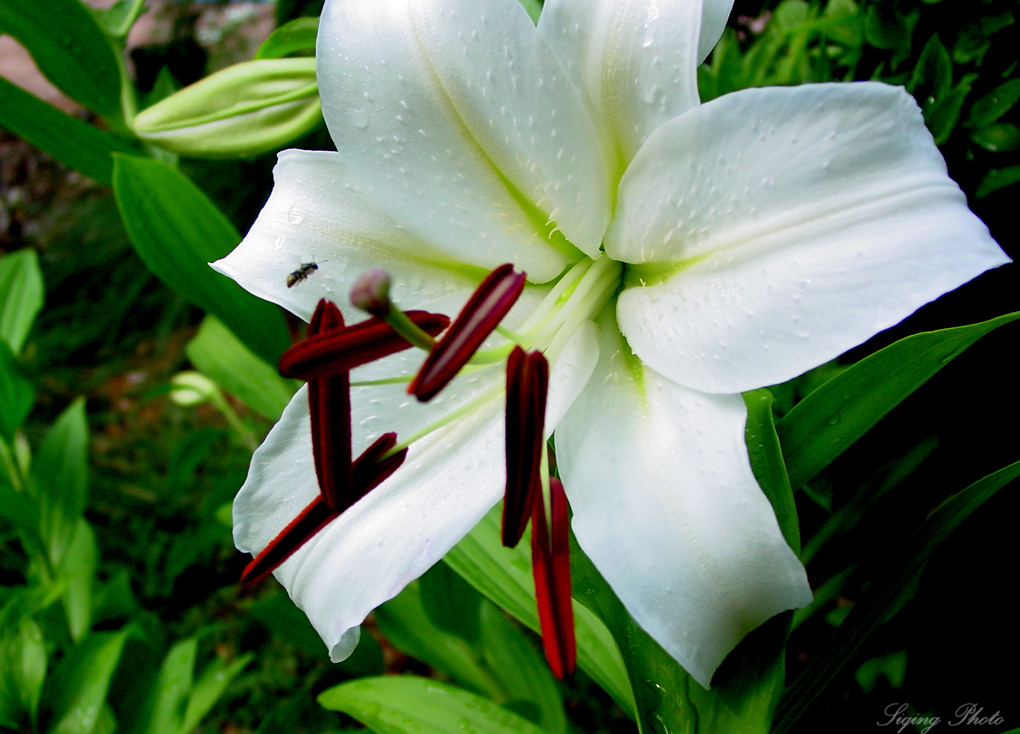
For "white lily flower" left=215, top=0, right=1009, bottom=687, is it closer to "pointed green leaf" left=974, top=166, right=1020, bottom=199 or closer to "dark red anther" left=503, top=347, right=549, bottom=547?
"dark red anther" left=503, top=347, right=549, bottom=547

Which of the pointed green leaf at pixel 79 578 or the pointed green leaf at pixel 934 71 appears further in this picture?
the pointed green leaf at pixel 79 578

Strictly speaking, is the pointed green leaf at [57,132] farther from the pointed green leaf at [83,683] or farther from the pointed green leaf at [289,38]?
the pointed green leaf at [83,683]

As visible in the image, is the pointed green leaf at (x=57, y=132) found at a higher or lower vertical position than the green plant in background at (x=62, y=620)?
higher

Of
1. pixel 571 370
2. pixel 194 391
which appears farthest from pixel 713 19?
pixel 194 391

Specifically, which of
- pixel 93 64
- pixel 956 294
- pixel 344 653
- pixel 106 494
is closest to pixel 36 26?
pixel 93 64

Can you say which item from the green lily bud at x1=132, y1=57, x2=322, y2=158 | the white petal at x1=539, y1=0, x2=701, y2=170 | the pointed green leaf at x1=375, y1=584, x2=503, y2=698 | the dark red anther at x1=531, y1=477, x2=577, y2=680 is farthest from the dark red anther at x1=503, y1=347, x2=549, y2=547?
the pointed green leaf at x1=375, y1=584, x2=503, y2=698

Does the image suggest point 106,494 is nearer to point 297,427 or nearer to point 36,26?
point 36,26

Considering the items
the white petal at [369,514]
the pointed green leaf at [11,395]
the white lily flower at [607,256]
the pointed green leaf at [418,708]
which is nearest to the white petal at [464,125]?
the white lily flower at [607,256]
